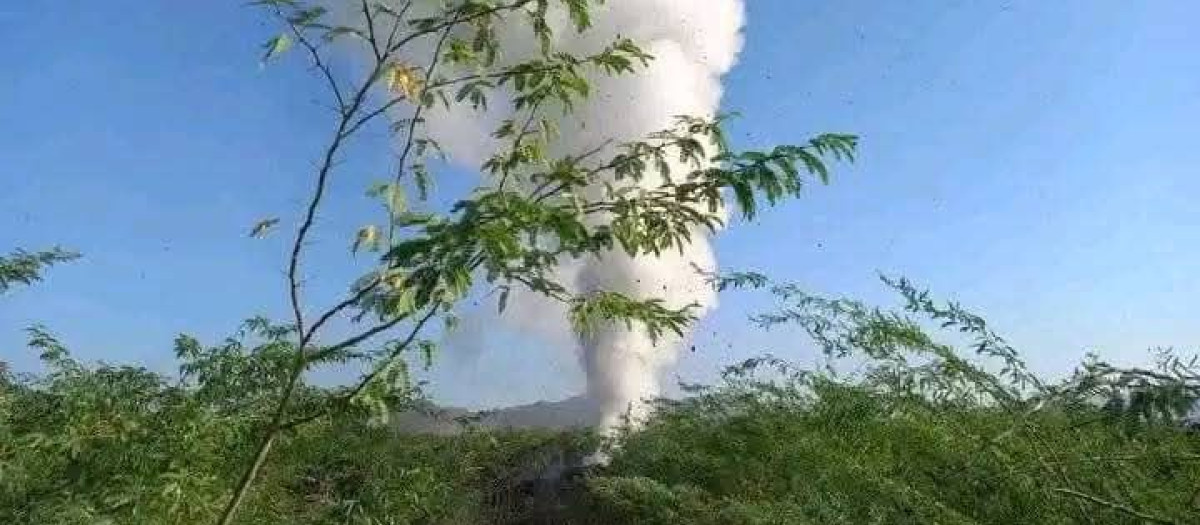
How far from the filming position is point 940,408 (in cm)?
468

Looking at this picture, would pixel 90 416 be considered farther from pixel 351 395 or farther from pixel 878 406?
pixel 878 406

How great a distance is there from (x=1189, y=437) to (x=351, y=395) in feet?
9.97

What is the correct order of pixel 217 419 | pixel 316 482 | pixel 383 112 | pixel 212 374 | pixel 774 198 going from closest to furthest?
pixel 774 198, pixel 383 112, pixel 217 419, pixel 212 374, pixel 316 482

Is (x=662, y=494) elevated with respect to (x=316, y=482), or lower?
lower

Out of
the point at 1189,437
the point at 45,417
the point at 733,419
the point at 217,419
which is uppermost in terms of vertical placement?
the point at 733,419

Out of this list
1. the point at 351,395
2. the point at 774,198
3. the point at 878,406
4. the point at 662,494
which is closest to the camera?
the point at 774,198

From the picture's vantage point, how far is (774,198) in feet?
6.40

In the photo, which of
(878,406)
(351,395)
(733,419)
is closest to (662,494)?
(733,419)

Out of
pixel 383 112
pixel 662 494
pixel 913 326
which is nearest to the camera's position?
pixel 383 112

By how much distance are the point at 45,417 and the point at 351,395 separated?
8.48 ft

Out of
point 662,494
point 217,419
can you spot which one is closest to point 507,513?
point 662,494

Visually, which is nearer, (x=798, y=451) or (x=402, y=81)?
(x=402, y=81)

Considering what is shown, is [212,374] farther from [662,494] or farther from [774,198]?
[662,494]

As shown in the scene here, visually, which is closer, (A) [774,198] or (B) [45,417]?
(A) [774,198]
